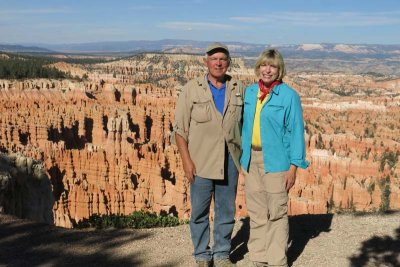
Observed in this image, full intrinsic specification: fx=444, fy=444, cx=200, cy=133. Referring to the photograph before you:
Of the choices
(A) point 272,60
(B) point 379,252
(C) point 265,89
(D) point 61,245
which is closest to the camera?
(A) point 272,60

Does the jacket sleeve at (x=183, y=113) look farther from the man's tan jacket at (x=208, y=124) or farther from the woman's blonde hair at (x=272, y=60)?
the woman's blonde hair at (x=272, y=60)

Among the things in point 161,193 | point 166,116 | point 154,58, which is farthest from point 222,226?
point 154,58

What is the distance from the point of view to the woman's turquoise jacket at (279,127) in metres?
4.76

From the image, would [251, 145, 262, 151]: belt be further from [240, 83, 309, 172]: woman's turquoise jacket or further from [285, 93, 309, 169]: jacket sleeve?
[285, 93, 309, 169]: jacket sleeve

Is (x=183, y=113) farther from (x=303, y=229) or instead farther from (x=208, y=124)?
(x=303, y=229)

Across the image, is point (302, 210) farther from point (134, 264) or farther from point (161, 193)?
point (134, 264)

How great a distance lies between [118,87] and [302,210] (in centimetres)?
4912

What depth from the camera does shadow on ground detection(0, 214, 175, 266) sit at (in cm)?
628

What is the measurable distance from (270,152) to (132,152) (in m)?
29.4

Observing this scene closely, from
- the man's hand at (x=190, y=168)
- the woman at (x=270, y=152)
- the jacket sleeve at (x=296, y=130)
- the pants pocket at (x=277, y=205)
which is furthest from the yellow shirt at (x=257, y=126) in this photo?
the man's hand at (x=190, y=168)

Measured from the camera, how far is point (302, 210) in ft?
82.8

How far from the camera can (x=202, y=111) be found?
194 inches

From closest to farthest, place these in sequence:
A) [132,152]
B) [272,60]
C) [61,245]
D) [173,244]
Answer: [272,60]
[61,245]
[173,244]
[132,152]

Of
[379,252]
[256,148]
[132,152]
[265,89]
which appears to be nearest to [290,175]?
[256,148]
